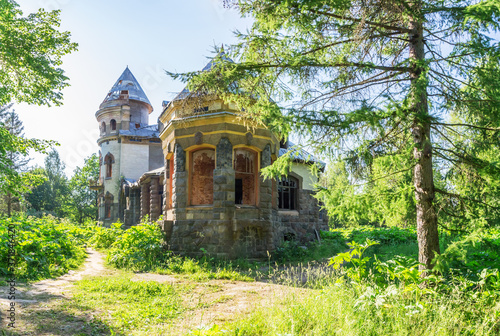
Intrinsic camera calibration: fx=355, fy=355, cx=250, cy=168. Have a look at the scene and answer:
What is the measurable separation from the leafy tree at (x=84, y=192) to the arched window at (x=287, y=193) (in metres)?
31.0

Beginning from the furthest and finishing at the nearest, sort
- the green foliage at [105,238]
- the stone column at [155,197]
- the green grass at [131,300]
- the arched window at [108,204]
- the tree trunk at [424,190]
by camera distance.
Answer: the arched window at [108,204] < the stone column at [155,197] < the green foliage at [105,238] < the tree trunk at [424,190] < the green grass at [131,300]

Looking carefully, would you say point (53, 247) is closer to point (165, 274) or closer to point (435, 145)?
point (165, 274)

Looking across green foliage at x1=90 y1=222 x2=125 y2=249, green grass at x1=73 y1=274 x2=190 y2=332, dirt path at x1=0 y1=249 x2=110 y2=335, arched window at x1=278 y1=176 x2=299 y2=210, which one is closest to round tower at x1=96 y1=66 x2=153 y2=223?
green foliage at x1=90 y1=222 x2=125 y2=249

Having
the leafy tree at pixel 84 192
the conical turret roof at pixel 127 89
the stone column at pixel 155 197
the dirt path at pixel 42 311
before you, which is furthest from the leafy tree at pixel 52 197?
the dirt path at pixel 42 311

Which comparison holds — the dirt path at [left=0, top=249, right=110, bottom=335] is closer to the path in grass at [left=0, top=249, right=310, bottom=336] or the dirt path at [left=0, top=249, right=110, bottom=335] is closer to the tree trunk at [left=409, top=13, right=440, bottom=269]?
the path in grass at [left=0, top=249, right=310, bottom=336]

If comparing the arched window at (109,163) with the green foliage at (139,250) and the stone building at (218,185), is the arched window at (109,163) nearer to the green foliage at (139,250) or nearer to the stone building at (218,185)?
the stone building at (218,185)

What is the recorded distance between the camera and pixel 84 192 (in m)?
44.3

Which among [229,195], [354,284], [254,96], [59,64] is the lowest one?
[354,284]

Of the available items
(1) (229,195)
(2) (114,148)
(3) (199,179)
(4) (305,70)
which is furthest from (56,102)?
(2) (114,148)

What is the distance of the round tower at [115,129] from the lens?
26.9 metres

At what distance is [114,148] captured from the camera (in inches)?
1077

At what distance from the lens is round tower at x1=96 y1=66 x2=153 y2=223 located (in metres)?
26.9

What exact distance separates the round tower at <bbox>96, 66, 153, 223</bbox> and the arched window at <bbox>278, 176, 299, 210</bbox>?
45.8 ft

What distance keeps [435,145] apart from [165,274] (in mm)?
7490
